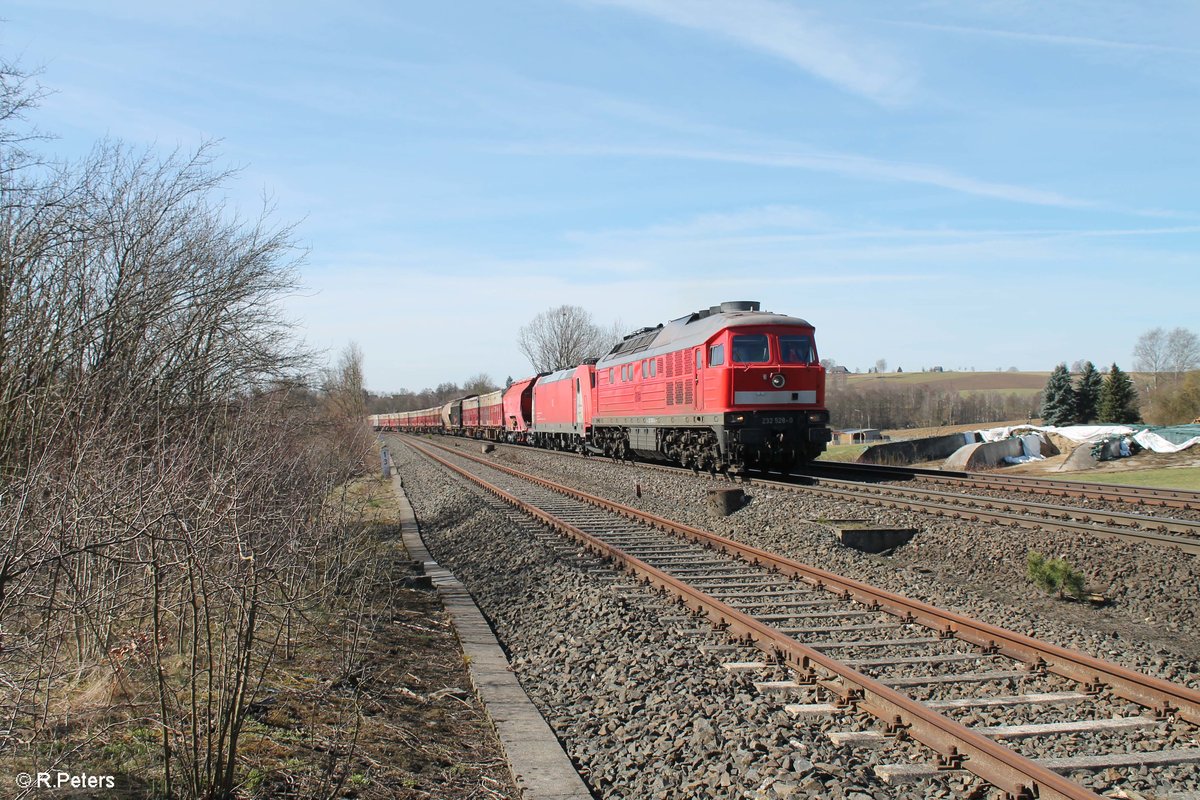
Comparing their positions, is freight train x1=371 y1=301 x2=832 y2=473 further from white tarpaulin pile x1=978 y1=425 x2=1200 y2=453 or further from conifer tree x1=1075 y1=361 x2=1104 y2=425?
conifer tree x1=1075 y1=361 x2=1104 y2=425

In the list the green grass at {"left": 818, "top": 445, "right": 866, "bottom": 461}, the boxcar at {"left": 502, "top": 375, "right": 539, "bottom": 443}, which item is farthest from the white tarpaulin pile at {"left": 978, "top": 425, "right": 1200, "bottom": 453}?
the boxcar at {"left": 502, "top": 375, "right": 539, "bottom": 443}

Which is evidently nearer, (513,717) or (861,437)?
(513,717)

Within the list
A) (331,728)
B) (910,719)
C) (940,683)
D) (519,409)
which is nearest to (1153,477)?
(940,683)

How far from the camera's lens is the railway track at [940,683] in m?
4.53

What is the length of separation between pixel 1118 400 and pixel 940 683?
55.7m

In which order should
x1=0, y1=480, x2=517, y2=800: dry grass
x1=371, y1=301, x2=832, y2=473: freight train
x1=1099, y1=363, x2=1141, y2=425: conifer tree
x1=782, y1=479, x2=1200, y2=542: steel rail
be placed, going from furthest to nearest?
x1=1099, y1=363, x2=1141, y2=425: conifer tree, x1=371, y1=301, x2=832, y2=473: freight train, x1=782, y1=479, x2=1200, y2=542: steel rail, x1=0, y1=480, x2=517, y2=800: dry grass

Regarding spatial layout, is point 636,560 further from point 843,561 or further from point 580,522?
point 580,522

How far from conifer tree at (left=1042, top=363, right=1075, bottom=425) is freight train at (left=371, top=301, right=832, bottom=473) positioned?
135 feet

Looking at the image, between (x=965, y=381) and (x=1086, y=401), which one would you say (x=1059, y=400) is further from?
(x=965, y=381)

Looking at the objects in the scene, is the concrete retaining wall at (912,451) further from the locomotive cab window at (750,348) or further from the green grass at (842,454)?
the locomotive cab window at (750,348)

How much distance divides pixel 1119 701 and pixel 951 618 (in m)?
1.61

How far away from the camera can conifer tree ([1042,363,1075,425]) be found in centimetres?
5638

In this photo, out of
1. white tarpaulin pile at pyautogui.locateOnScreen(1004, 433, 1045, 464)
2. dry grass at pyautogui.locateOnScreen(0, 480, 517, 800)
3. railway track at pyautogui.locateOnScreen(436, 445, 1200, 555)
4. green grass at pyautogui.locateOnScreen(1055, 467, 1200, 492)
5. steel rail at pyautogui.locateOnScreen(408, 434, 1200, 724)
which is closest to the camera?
dry grass at pyautogui.locateOnScreen(0, 480, 517, 800)

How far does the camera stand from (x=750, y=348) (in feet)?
59.3
